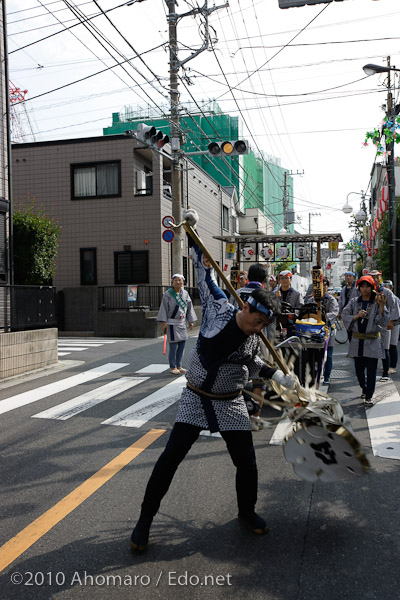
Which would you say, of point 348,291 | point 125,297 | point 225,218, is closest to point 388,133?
point 348,291

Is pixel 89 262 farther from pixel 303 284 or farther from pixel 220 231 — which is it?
pixel 303 284

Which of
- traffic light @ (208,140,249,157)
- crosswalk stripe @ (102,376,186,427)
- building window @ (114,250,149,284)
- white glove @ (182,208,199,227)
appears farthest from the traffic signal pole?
white glove @ (182,208,199,227)

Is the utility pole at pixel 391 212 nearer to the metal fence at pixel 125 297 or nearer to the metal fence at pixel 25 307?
the metal fence at pixel 125 297

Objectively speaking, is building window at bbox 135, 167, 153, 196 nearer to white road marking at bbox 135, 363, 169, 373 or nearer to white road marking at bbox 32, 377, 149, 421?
white road marking at bbox 135, 363, 169, 373

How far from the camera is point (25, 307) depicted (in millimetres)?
10031

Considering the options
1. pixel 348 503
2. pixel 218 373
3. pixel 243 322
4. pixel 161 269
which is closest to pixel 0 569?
pixel 218 373

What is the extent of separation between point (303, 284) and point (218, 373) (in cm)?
4359

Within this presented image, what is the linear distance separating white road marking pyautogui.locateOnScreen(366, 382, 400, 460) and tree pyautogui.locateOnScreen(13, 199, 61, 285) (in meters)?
8.85

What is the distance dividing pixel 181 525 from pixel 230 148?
37.2 feet

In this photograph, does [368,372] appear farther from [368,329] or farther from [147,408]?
[147,408]

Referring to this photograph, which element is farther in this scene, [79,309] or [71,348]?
[79,309]

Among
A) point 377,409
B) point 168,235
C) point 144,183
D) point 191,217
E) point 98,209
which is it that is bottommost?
point 377,409

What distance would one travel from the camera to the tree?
40.4ft

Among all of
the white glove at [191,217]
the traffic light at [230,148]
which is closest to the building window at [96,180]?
the traffic light at [230,148]
